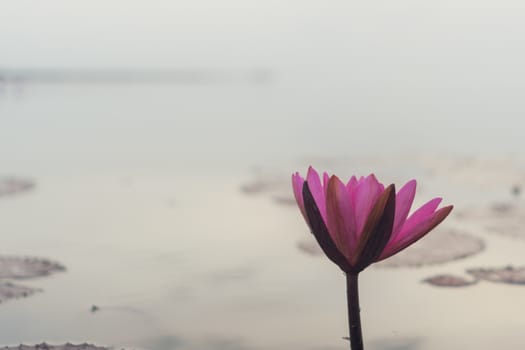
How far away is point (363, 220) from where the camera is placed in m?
1.32

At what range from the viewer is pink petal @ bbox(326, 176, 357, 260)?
1.31m

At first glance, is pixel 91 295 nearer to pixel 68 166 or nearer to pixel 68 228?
pixel 68 228

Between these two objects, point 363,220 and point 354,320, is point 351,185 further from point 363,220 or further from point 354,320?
point 354,320

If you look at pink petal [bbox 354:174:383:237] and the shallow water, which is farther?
the shallow water

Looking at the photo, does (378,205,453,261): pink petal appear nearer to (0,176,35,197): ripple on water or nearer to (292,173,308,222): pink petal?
(292,173,308,222): pink petal

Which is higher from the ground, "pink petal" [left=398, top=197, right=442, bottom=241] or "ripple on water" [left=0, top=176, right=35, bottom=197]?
"ripple on water" [left=0, top=176, right=35, bottom=197]

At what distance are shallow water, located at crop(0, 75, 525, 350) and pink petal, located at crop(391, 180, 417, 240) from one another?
3.54 ft

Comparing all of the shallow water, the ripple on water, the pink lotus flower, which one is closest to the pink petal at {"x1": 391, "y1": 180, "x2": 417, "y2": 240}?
the pink lotus flower

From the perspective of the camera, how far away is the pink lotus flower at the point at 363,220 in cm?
131

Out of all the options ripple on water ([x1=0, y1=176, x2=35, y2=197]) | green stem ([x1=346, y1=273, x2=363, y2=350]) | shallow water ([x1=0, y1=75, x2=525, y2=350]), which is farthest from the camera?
ripple on water ([x1=0, y1=176, x2=35, y2=197])

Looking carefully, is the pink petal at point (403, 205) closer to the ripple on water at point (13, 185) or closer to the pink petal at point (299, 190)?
the pink petal at point (299, 190)

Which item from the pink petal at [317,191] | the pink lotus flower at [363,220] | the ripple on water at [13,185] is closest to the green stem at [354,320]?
the pink lotus flower at [363,220]

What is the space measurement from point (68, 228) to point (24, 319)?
1769 mm

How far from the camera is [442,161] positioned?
24.5ft
